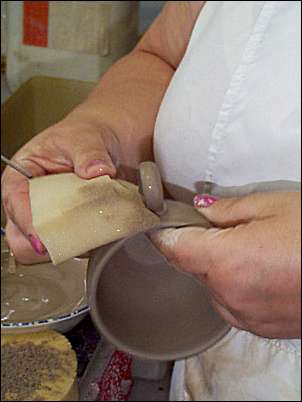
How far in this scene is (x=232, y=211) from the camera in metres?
0.26

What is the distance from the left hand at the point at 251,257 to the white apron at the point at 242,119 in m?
0.06

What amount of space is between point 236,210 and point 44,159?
10cm

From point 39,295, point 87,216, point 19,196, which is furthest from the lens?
point 39,295

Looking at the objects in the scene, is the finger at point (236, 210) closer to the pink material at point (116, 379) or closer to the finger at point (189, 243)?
the finger at point (189, 243)

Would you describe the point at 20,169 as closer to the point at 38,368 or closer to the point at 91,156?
the point at 91,156

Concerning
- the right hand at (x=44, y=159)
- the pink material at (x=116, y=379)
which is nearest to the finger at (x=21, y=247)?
the right hand at (x=44, y=159)

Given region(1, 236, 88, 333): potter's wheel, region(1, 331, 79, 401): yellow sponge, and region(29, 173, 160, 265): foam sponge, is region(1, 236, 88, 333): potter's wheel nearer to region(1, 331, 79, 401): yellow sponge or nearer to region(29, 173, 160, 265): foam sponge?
region(1, 331, 79, 401): yellow sponge

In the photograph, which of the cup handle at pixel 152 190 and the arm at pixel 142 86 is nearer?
the cup handle at pixel 152 190

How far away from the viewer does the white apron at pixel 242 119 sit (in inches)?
12.6

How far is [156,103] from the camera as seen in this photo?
394mm

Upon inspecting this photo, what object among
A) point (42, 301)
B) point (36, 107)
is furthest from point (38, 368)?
point (36, 107)

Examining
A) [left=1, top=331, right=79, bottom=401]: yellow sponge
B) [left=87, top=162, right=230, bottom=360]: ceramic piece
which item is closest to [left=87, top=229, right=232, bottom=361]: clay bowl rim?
[left=87, top=162, right=230, bottom=360]: ceramic piece

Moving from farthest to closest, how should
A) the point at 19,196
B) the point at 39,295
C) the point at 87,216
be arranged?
the point at 39,295 → the point at 19,196 → the point at 87,216

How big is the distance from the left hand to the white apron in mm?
62
